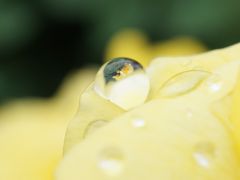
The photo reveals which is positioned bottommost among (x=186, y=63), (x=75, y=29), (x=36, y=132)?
(x=75, y=29)

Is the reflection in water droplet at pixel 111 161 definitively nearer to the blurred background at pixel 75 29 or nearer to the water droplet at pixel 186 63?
the water droplet at pixel 186 63

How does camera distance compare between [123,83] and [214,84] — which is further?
[123,83]

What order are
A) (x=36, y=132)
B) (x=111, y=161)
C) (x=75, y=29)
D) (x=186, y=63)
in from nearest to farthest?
(x=111, y=161) → (x=186, y=63) → (x=36, y=132) → (x=75, y=29)

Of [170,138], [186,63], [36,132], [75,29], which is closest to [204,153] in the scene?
[170,138]

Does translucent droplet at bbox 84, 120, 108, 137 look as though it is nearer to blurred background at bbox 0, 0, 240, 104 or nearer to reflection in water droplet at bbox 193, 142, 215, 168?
reflection in water droplet at bbox 193, 142, 215, 168

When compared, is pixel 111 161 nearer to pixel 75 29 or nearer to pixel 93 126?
pixel 93 126

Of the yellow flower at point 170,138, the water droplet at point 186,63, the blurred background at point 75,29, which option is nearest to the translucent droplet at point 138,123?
the yellow flower at point 170,138

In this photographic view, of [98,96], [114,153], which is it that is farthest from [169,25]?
[114,153]
